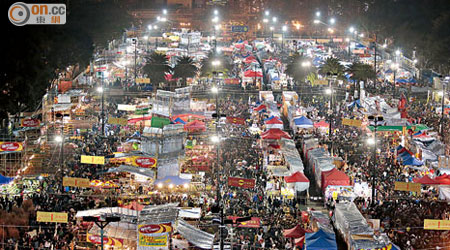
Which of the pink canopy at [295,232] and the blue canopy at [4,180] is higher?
the blue canopy at [4,180]

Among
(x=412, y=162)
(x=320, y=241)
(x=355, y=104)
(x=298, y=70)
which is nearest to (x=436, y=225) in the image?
(x=320, y=241)

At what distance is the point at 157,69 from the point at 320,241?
36555 mm

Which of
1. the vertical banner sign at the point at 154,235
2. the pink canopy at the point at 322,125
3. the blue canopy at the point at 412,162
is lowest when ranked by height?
the vertical banner sign at the point at 154,235

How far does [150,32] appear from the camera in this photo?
324ft

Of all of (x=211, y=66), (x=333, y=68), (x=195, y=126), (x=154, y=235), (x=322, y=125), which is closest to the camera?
(x=154, y=235)

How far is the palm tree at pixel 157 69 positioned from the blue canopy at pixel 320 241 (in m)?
35.1

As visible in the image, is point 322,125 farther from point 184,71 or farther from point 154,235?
point 154,235

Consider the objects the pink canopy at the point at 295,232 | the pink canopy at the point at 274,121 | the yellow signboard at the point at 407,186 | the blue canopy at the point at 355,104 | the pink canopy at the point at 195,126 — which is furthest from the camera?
the blue canopy at the point at 355,104

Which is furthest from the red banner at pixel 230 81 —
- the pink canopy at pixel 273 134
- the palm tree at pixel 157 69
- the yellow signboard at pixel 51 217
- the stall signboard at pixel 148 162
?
the yellow signboard at pixel 51 217

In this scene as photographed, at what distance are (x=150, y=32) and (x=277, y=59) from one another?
30309mm

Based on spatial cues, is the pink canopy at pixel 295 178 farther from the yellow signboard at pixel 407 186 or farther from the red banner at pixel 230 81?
the red banner at pixel 230 81

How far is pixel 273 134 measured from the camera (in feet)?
134

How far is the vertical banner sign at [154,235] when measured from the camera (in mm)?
24062

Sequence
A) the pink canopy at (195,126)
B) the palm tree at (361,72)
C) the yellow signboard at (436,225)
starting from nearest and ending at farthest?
the yellow signboard at (436,225)
the pink canopy at (195,126)
the palm tree at (361,72)
